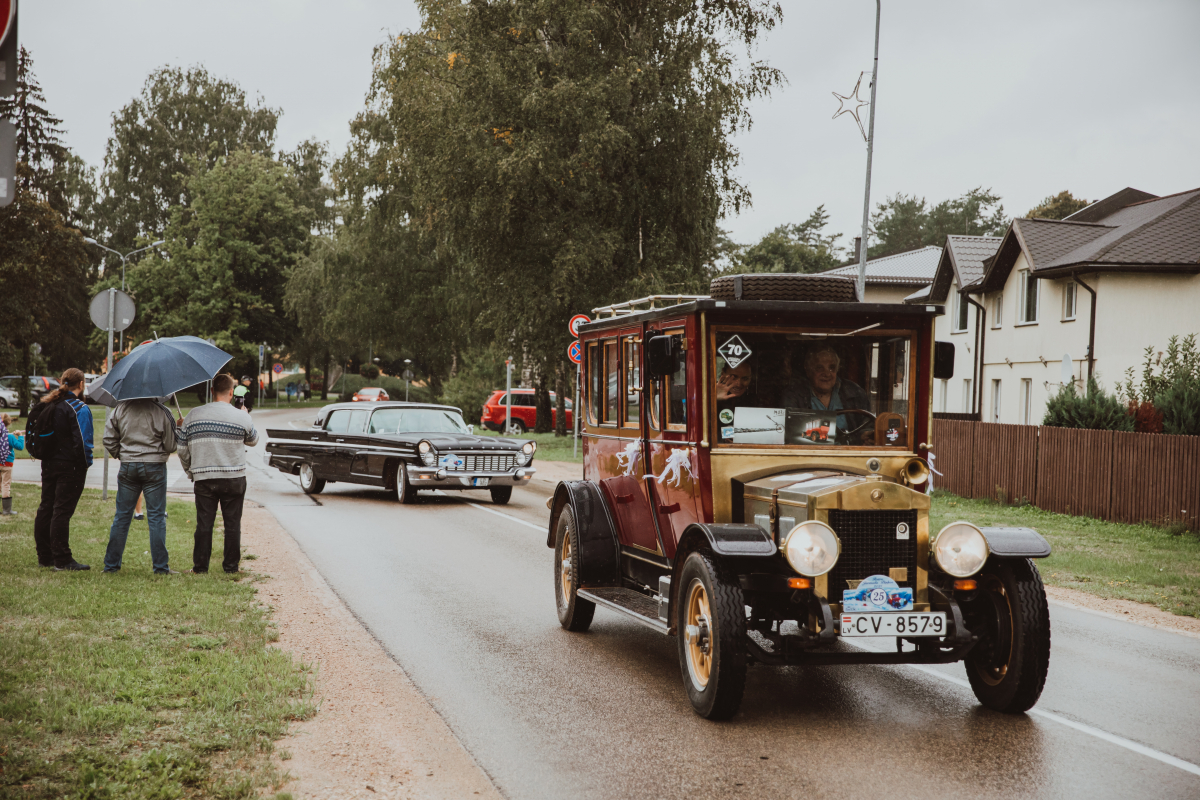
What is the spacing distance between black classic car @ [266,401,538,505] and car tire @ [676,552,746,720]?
1123cm

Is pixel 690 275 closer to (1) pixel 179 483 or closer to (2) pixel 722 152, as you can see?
(2) pixel 722 152

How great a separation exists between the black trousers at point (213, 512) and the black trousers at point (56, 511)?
105 cm

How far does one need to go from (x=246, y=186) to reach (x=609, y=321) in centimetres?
5808

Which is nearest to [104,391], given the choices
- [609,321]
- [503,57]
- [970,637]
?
[609,321]

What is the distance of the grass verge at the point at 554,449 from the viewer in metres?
28.2

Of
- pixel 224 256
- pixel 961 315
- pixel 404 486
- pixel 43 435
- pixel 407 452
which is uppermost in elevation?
pixel 224 256

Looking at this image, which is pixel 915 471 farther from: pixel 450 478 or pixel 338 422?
pixel 338 422

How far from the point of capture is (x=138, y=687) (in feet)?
18.9

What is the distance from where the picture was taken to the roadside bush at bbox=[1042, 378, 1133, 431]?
18.2 metres

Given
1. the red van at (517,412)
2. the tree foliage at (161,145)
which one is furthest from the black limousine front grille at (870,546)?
the tree foliage at (161,145)

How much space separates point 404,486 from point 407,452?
565 millimetres

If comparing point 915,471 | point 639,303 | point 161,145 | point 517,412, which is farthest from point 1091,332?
point 161,145

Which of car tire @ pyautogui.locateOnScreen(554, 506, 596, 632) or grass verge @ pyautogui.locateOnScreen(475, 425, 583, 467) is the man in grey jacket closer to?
car tire @ pyautogui.locateOnScreen(554, 506, 596, 632)

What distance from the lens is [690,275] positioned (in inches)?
1099
